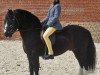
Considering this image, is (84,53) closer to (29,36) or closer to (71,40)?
(71,40)

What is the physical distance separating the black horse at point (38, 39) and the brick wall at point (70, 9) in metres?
5.27

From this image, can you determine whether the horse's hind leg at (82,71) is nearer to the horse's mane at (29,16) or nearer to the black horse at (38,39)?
the black horse at (38,39)

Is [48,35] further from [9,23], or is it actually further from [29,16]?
[9,23]

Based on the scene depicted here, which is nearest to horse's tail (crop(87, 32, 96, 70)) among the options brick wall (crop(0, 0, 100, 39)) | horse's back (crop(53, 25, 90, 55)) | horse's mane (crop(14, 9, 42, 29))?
horse's back (crop(53, 25, 90, 55))

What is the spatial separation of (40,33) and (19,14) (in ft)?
2.14

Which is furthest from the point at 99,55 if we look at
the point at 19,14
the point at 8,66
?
the point at 19,14

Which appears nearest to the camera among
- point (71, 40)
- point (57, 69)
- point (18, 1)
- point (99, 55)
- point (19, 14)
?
point (19, 14)

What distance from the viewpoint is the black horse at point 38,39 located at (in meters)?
9.21

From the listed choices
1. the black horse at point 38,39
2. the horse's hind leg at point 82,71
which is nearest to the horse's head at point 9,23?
the black horse at point 38,39

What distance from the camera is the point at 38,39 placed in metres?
9.49

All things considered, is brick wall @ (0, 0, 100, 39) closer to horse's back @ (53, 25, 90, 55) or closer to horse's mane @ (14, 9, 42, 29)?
horse's back @ (53, 25, 90, 55)

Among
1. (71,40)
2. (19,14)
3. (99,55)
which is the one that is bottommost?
(99,55)

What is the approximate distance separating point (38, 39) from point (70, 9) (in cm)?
622

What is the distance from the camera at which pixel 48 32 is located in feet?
31.0
